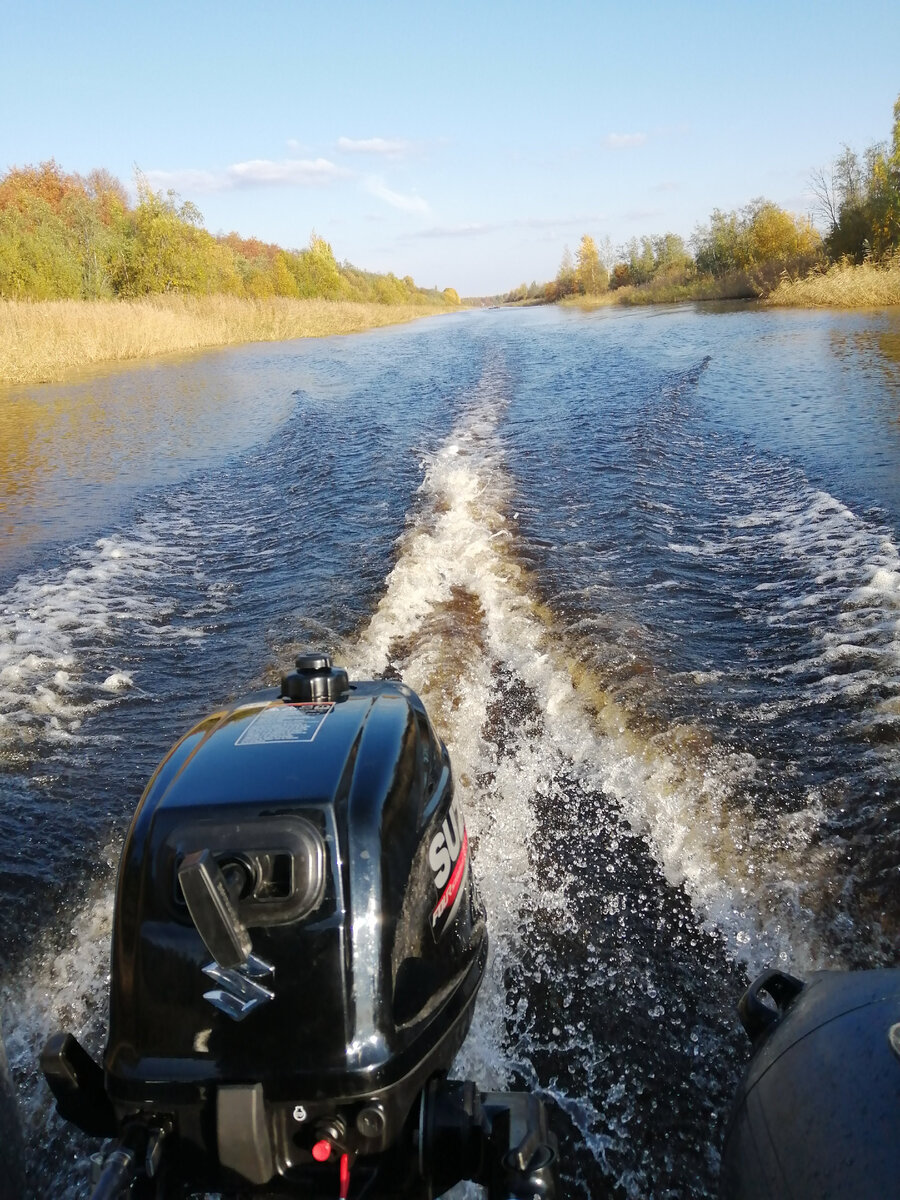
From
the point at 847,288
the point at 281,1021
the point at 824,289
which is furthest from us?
the point at 824,289

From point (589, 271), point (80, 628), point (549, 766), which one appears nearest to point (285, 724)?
point (549, 766)

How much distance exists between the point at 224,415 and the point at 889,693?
13.1m

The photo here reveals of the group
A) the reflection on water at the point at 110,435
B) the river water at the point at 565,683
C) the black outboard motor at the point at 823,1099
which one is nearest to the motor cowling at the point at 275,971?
the black outboard motor at the point at 823,1099

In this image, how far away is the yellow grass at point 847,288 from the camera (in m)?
25.0

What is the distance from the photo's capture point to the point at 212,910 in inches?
60.6

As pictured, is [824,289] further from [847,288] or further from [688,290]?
[688,290]

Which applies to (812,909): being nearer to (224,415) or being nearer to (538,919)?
(538,919)

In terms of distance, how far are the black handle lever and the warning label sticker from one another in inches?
20.6

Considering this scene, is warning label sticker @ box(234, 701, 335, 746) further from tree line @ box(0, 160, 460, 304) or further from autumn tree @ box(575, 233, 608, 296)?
autumn tree @ box(575, 233, 608, 296)

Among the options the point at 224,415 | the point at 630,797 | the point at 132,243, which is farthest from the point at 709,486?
the point at 132,243

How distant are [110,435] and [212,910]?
13339 millimetres

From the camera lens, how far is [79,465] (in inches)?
456

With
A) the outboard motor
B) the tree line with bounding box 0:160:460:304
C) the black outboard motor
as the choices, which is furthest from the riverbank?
the outboard motor

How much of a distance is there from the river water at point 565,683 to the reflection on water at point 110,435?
122 mm
